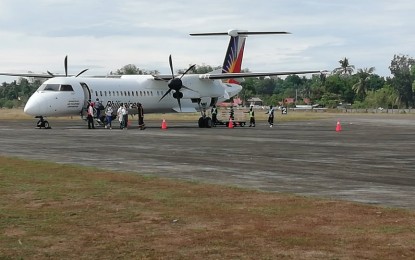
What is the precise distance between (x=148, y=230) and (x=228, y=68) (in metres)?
45.3

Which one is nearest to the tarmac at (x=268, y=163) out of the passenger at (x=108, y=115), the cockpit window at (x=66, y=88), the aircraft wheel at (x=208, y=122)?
the cockpit window at (x=66, y=88)

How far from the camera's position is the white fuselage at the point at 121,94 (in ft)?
138

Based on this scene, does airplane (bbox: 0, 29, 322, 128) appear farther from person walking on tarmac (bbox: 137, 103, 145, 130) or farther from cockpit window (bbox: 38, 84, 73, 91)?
person walking on tarmac (bbox: 137, 103, 145, 130)

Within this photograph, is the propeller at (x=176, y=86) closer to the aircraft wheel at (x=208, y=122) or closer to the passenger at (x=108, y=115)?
the aircraft wheel at (x=208, y=122)

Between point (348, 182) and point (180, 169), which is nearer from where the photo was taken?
point (348, 182)

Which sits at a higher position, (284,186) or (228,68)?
(228,68)

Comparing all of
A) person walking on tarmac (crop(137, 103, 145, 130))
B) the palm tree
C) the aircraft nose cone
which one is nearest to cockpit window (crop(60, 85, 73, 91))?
the aircraft nose cone

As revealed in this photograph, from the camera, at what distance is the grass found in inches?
320

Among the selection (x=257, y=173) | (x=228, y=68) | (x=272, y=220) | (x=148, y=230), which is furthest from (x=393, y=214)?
(x=228, y=68)

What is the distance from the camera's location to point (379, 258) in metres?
7.74

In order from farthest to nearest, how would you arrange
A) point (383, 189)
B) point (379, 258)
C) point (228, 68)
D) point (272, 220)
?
point (228, 68) < point (383, 189) < point (272, 220) < point (379, 258)

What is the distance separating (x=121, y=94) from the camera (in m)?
47.3

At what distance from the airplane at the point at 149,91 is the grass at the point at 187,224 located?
95.6 feet

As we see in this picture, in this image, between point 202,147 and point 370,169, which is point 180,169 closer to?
point 370,169
